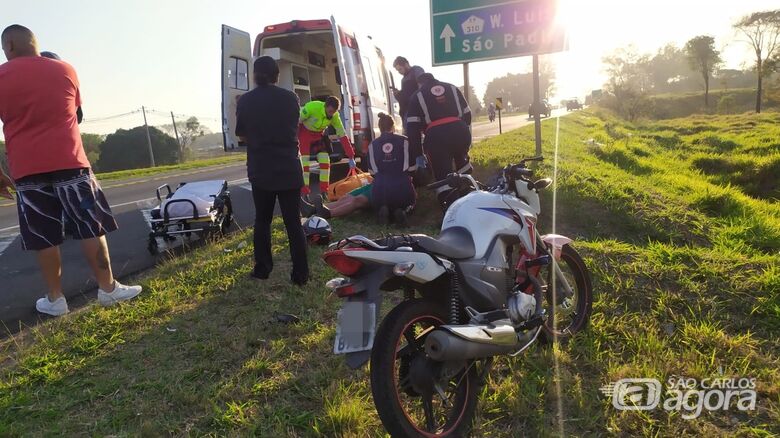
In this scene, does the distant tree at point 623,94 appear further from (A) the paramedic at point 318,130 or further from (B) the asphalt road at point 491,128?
(A) the paramedic at point 318,130

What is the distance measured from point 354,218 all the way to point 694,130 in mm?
23644

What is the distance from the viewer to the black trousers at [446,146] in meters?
6.02

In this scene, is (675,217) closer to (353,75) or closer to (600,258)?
(600,258)

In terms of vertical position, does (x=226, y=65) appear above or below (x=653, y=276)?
above

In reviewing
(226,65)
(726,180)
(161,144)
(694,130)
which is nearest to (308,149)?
(226,65)

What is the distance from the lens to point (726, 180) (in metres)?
11.1

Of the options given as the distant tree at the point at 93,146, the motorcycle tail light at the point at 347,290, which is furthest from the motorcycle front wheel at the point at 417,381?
the distant tree at the point at 93,146

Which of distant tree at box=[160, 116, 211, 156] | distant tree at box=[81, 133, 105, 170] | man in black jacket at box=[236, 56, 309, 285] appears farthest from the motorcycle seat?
distant tree at box=[160, 116, 211, 156]

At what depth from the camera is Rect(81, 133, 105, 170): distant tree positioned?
120 ft

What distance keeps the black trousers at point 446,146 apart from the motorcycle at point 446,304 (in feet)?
9.73

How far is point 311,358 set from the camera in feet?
10.2

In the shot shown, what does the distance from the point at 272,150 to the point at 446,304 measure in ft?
7.65

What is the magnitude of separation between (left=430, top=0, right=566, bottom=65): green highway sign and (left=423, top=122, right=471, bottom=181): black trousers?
2.67 metres

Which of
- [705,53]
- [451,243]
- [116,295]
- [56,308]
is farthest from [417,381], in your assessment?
[705,53]
